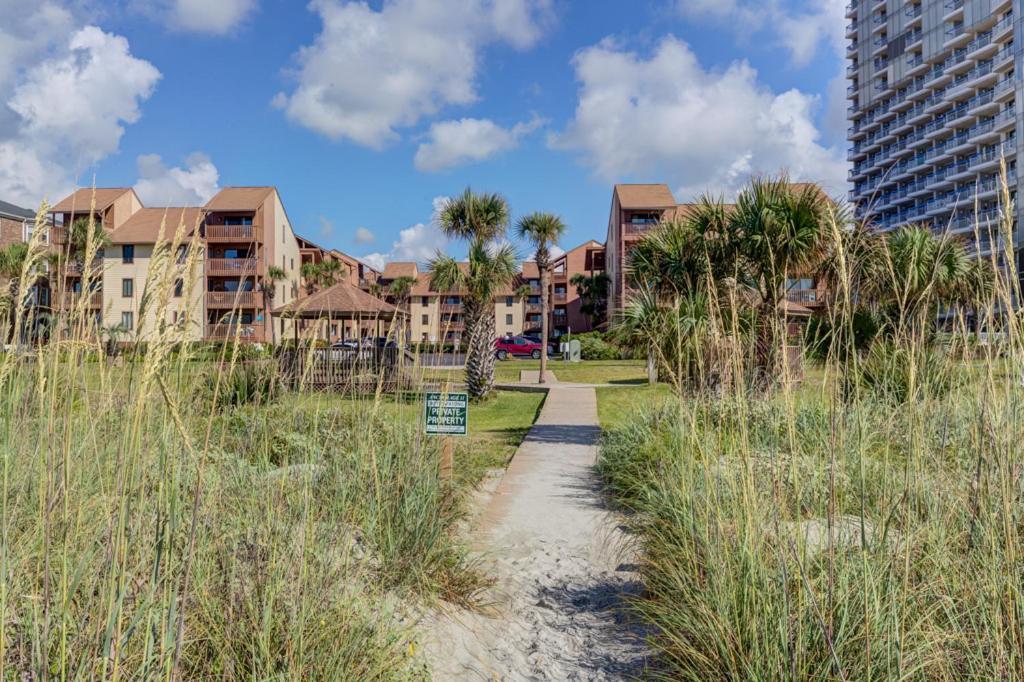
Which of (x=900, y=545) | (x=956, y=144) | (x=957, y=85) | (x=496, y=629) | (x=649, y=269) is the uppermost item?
(x=957, y=85)

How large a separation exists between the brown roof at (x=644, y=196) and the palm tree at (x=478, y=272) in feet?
101

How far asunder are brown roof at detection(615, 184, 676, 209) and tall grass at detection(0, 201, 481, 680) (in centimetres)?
5003

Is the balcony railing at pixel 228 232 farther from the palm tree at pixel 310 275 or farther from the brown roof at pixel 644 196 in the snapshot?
the brown roof at pixel 644 196

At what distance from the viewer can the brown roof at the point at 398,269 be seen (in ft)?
A: 274

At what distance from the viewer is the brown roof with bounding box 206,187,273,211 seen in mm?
48562

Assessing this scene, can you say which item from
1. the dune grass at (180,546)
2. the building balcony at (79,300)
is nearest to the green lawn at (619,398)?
the dune grass at (180,546)

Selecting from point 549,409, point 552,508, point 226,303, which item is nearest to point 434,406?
point 552,508

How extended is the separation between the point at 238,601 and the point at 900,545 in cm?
255

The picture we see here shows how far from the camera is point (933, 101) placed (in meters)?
71.4

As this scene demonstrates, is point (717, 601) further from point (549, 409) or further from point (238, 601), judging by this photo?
point (549, 409)

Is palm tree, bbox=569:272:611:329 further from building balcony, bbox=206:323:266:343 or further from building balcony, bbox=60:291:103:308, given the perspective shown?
building balcony, bbox=60:291:103:308

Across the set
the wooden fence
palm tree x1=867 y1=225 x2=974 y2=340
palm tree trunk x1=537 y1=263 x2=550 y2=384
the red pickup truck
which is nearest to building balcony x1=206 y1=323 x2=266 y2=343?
the wooden fence

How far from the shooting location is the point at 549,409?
15609mm

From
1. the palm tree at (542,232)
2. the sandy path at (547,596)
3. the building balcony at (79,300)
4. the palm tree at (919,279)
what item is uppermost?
the palm tree at (542,232)
